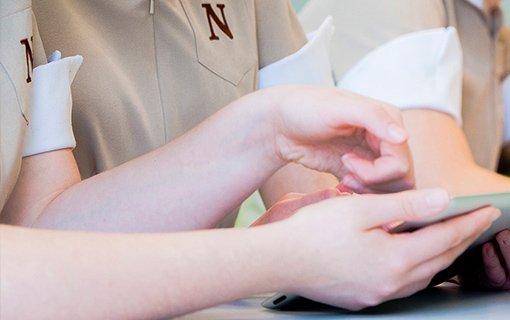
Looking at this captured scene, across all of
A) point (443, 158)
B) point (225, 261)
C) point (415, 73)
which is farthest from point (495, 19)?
point (225, 261)

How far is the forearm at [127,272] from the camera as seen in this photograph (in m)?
0.59

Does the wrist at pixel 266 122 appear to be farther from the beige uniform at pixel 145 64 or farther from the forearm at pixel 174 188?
the beige uniform at pixel 145 64

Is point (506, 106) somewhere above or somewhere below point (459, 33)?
below

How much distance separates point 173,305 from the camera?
61 centimetres

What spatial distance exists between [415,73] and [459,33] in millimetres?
328

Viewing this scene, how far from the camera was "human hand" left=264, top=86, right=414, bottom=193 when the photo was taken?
2.28 ft

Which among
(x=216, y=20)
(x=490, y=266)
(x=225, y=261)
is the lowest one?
(x=490, y=266)

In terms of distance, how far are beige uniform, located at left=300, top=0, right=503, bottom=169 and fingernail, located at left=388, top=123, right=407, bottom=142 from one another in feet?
2.64

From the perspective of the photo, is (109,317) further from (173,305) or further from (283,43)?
(283,43)

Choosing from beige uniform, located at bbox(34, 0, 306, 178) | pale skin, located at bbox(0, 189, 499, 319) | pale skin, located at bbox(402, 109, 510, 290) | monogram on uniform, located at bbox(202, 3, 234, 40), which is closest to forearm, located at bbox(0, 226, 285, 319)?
pale skin, located at bbox(0, 189, 499, 319)

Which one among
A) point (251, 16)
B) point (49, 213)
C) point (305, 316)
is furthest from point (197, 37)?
point (305, 316)

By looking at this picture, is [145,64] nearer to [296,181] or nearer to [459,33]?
[296,181]

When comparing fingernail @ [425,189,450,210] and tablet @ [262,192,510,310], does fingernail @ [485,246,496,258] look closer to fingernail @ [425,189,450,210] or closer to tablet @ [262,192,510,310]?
tablet @ [262,192,510,310]

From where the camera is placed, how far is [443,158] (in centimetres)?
126
